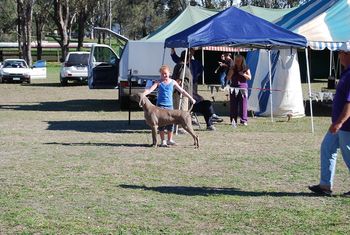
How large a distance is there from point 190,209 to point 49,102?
1563 centimetres

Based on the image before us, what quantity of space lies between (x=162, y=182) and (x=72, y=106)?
1241cm

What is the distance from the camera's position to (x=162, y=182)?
26.2 feet

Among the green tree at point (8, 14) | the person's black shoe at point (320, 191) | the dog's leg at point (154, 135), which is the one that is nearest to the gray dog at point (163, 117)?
the dog's leg at point (154, 135)

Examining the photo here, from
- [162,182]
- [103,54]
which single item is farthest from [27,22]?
[162,182]

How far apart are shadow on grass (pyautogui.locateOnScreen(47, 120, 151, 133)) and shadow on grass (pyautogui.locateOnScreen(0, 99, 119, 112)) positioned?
3.54 meters

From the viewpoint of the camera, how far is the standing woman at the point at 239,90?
47.2 feet

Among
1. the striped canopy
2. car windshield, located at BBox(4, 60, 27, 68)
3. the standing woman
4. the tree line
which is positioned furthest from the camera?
the tree line

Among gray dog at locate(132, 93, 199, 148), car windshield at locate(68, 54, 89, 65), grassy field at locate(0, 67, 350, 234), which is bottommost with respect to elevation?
grassy field at locate(0, 67, 350, 234)

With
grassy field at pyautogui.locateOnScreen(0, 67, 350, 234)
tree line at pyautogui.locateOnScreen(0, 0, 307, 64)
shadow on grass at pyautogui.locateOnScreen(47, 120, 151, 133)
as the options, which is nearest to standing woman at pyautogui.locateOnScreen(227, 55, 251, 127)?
grassy field at pyautogui.locateOnScreen(0, 67, 350, 234)

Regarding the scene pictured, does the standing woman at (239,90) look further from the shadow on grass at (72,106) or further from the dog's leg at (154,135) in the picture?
the shadow on grass at (72,106)

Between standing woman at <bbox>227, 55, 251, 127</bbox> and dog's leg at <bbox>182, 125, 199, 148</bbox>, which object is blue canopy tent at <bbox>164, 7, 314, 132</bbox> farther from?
dog's leg at <bbox>182, 125, 199, 148</bbox>

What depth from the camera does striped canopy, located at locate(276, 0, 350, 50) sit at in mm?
15734

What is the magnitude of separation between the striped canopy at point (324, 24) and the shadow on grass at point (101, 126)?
16.2 ft

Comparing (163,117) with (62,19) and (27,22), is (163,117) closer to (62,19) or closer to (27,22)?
(62,19)
